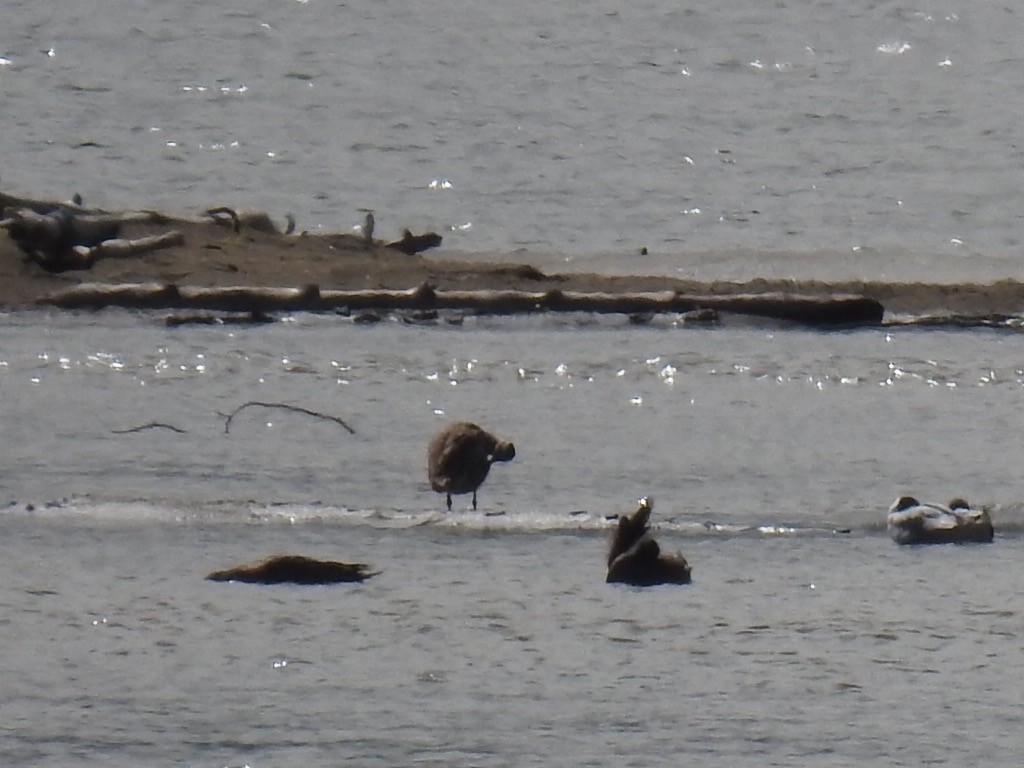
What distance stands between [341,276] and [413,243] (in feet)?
6.59

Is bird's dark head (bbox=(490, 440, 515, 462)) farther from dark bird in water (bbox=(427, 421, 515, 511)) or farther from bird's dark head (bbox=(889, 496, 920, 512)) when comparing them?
bird's dark head (bbox=(889, 496, 920, 512))

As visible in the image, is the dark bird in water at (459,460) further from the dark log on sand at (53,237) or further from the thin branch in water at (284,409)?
the dark log on sand at (53,237)

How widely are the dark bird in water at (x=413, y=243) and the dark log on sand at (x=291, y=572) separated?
790 centimetres

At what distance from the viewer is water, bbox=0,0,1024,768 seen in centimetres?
539

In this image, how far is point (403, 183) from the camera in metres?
20.0

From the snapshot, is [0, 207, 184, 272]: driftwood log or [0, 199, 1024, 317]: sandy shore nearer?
[0, 199, 1024, 317]: sandy shore

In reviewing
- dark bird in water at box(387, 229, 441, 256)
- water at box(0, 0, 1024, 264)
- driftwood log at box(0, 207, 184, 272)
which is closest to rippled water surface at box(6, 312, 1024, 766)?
driftwood log at box(0, 207, 184, 272)

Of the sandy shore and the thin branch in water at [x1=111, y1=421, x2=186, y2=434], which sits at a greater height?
the sandy shore

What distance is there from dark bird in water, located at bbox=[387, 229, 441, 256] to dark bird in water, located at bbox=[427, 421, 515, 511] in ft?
22.3

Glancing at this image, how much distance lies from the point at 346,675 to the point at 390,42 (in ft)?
78.7

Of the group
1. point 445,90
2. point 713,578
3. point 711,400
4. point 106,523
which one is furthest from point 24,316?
point 445,90

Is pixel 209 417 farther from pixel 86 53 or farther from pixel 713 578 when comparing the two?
pixel 86 53

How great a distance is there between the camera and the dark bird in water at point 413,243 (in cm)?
1449

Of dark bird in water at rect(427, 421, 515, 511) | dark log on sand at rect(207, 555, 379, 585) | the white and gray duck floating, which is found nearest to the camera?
dark log on sand at rect(207, 555, 379, 585)
